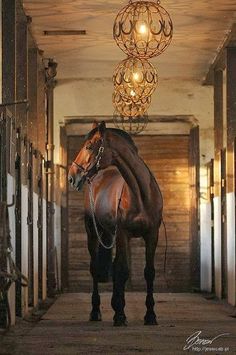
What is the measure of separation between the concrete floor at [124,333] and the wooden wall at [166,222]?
4.76 meters

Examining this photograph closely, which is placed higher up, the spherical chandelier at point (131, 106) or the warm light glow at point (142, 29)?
the warm light glow at point (142, 29)

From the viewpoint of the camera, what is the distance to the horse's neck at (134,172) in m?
9.05

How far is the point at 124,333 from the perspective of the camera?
312 inches

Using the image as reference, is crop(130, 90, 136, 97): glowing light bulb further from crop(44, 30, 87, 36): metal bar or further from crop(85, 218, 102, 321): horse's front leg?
crop(85, 218, 102, 321): horse's front leg

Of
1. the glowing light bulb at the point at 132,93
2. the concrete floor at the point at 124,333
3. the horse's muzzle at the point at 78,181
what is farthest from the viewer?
the glowing light bulb at the point at 132,93

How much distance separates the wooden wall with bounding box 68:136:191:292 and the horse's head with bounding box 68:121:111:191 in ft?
26.2

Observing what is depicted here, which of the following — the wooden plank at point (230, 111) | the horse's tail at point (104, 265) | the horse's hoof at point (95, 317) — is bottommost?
the horse's hoof at point (95, 317)

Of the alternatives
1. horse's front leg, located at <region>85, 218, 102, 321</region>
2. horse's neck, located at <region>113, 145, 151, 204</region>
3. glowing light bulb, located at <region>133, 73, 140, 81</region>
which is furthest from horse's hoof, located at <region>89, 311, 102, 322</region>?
glowing light bulb, located at <region>133, 73, 140, 81</region>

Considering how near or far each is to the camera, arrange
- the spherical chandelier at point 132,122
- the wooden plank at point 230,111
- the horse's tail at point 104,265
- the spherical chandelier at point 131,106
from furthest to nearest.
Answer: the horse's tail at point 104,265
the spherical chandelier at point 132,122
the wooden plank at point 230,111
the spherical chandelier at point 131,106

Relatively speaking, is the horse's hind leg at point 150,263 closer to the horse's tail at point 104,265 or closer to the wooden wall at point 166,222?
the horse's tail at point 104,265

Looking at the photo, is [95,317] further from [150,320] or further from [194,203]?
[194,203]

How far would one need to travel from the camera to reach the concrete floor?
6.62 metres
